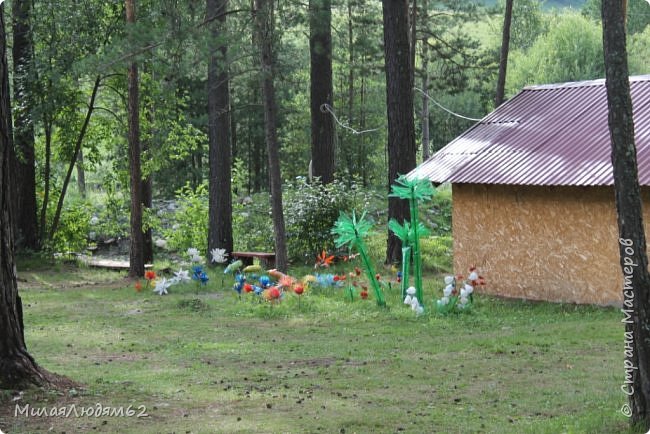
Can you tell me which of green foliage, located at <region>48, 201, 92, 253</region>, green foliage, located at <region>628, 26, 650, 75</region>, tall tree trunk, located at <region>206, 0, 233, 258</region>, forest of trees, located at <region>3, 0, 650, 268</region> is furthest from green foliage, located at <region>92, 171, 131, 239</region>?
green foliage, located at <region>628, 26, 650, 75</region>

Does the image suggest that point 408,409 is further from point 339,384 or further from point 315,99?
point 315,99

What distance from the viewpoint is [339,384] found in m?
8.66

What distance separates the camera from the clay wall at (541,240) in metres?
13.4

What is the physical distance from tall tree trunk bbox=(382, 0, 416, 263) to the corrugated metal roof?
74.3 inches

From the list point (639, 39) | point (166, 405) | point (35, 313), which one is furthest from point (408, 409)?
point (639, 39)

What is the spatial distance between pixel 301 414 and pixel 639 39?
182ft

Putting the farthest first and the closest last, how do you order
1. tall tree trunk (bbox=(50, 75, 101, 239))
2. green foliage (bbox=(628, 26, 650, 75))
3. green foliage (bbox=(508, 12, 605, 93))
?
green foliage (bbox=(508, 12, 605, 93)), green foliage (bbox=(628, 26, 650, 75)), tall tree trunk (bbox=(50, 75, 101, 239))

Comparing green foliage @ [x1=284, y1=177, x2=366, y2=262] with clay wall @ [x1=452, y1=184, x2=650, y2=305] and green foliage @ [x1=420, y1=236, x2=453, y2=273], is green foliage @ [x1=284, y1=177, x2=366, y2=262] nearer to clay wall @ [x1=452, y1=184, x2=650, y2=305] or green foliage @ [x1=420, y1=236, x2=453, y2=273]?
green foliage @ [x1=420, y1=236, x2=453, y2=273]

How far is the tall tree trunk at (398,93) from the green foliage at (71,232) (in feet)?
26.8

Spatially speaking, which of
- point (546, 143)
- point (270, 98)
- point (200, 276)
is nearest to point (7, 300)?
point (200, 276)

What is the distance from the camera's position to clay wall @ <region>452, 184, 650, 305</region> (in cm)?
1335

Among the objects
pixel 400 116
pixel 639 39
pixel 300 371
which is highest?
pixel 639 39

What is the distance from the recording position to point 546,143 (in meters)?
14.7

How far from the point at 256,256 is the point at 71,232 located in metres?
5.66
